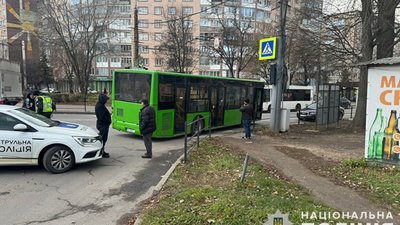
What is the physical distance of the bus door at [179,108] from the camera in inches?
490

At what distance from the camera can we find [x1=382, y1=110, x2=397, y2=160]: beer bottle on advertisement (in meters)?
7.19

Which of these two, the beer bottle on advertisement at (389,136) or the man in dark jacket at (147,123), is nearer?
the beer bottle on advertisement at (389,136)

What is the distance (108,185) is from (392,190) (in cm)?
532

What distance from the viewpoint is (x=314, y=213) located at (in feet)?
14.5

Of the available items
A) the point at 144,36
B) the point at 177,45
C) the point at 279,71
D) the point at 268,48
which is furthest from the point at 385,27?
the point at 144,36

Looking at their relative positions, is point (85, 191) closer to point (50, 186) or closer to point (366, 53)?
point (50, 186)

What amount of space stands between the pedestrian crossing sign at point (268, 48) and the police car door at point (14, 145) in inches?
403

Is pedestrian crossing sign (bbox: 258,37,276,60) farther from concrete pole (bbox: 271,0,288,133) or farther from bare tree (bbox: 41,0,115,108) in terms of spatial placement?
bare tree (bbox: 41,0,115,108)

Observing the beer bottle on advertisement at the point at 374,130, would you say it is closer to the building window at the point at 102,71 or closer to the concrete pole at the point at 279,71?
the concrete pole at the point at 279,71

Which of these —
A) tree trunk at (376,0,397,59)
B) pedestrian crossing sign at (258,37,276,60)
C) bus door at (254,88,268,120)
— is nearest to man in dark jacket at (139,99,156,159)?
pedestrian crossing sign at (258,37,276,60)

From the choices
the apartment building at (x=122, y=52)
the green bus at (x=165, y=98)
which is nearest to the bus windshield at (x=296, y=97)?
the green bus at (x=165, y=98)

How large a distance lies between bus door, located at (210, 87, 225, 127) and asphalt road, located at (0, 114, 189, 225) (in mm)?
5840

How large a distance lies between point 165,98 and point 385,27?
10.6 metres

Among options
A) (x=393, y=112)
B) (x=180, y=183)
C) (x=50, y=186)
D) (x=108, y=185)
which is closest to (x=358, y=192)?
(x=393, y=112)
